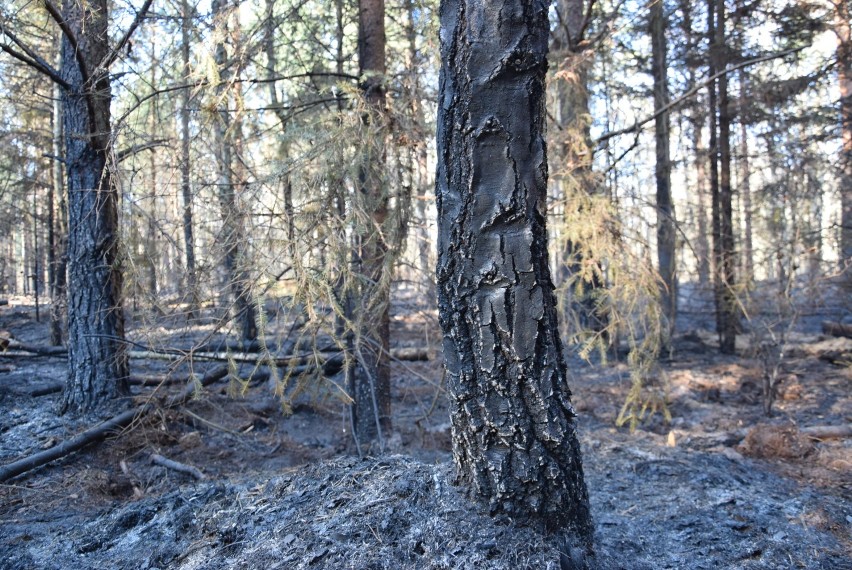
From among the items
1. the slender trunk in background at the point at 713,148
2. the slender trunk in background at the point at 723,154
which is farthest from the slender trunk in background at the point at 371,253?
the slender trunk in background at the point at 723,154

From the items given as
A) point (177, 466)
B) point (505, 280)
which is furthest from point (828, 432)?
point (177, 466)

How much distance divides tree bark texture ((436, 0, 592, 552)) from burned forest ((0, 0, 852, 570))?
0.4 inches

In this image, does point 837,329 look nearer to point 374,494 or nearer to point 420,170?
point 420,170

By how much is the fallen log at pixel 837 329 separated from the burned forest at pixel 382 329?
2.88 metres

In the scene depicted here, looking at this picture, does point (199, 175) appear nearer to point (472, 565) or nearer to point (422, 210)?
point (422, 210)

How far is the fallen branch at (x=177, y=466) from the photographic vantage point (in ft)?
16.6

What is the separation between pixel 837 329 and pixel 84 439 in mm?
13497

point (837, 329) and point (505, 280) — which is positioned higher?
point (505, 280)

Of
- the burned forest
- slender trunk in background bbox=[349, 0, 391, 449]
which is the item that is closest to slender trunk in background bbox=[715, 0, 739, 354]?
the burned forest

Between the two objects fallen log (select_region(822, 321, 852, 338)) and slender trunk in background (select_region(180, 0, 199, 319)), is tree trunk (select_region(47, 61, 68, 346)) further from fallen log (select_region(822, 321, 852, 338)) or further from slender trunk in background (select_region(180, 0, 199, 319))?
fallen log (select_region(822, 321, 852, 338))

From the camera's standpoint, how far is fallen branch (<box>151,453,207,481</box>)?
5051mm

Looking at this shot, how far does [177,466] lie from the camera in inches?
205

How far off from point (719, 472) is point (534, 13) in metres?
3.68

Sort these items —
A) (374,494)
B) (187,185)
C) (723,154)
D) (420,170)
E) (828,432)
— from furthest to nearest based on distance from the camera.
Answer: (723,154) → (828,432) → (420,170) → (187,185) → (374,494)
